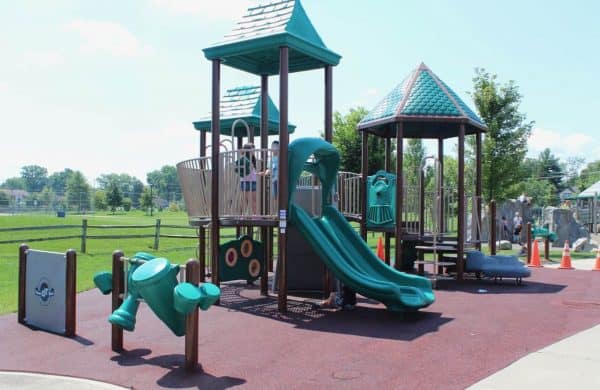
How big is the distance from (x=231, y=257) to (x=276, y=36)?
4.80 meters

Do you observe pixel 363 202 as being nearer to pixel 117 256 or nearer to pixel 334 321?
pixel 334 321

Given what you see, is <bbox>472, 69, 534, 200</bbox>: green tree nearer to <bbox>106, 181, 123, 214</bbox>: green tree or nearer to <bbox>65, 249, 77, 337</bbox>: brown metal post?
<bbox>65, 249, 77, 337</bbox>: brown metal post

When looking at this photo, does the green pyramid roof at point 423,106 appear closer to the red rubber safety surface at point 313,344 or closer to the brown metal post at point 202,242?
the brown metal post at point 202,242

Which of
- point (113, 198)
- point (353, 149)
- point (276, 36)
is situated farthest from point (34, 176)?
point (276, 36)

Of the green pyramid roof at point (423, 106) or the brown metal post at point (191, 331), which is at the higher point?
the green pyramid roof at point (423, 106)

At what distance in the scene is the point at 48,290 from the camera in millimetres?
8508

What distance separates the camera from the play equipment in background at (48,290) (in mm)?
8141

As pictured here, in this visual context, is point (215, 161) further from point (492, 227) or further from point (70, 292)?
point (492, 227)

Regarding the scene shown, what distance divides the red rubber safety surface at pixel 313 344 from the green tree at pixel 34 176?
18323cm

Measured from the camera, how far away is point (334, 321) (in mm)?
9289

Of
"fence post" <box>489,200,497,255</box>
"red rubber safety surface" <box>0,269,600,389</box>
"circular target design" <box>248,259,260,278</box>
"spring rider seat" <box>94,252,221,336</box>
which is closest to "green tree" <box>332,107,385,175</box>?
"fence post" <box>489,200,497,255</box>

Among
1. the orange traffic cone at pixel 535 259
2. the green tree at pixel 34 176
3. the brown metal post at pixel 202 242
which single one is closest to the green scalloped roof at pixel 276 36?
the brown metal post at pixel 202 242

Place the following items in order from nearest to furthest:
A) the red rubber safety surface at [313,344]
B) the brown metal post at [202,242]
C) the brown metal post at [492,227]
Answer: the red rubber safety surface at [313,344] < the brown metal post at [202,242] < the brown metal post at [492,227]

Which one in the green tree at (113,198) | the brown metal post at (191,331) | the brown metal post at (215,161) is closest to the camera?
the brown metal post at (191,331)
